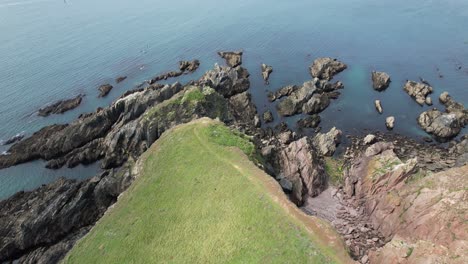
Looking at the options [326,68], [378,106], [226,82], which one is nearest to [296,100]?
[378,106]

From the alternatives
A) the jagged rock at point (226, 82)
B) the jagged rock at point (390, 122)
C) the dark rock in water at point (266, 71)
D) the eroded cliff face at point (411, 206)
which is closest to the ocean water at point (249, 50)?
the jagged rock at point (390, 122)

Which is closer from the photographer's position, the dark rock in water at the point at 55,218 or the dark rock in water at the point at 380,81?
the dark rock in water at the point at 55,218

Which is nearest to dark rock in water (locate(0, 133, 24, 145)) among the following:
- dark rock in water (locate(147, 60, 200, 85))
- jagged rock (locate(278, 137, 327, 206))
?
dark rock in water (locate(147, 60, 200, 85))

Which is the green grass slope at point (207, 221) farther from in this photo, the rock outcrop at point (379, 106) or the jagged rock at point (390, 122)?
the rock outcrop at point (379, 106)

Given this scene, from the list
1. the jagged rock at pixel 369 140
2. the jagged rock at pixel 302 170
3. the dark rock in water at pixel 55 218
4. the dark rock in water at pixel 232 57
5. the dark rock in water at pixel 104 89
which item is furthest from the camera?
the dark rock in water at pixel 232 57

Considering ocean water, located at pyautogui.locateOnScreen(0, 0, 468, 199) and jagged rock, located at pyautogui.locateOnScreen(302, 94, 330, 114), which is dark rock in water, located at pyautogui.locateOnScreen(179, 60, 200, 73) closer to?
ocean water, located at pyautogui.locateOnScreen(0, 0, 468, 199)

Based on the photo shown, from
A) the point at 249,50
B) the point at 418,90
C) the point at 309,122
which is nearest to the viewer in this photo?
the point at 309,122

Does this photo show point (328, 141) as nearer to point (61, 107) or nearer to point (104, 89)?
point (104, 89)
